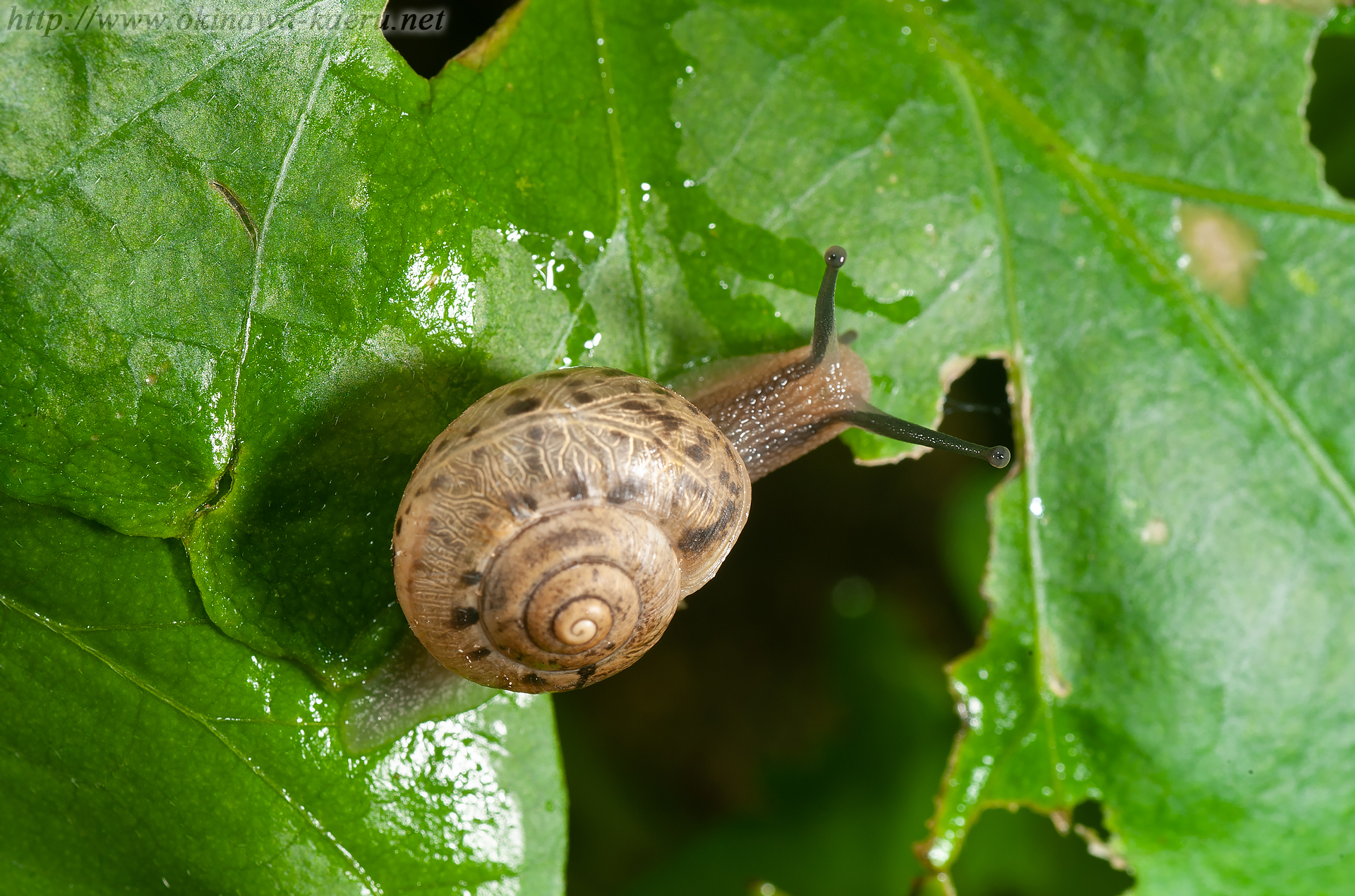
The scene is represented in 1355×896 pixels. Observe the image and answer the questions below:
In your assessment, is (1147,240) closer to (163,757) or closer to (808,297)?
(808,297)

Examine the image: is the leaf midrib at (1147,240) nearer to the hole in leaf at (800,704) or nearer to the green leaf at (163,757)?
the hole in leaf at (800,704)

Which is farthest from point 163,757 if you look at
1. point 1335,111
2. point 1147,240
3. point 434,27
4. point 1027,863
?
point 1335,111

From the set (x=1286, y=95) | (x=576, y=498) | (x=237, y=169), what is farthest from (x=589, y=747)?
(x=1286, y=95)

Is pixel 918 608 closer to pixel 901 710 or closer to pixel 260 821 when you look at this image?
pixel 901 710

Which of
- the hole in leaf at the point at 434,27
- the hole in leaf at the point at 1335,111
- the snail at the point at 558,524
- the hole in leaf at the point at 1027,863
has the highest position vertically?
the hole in leaf at the point at 434,27

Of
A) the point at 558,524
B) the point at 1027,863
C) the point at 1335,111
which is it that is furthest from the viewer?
the point at 1027,863

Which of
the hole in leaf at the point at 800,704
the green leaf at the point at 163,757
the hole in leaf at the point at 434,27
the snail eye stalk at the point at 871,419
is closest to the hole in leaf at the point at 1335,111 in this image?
the hole in leaf at the point at 800,704
